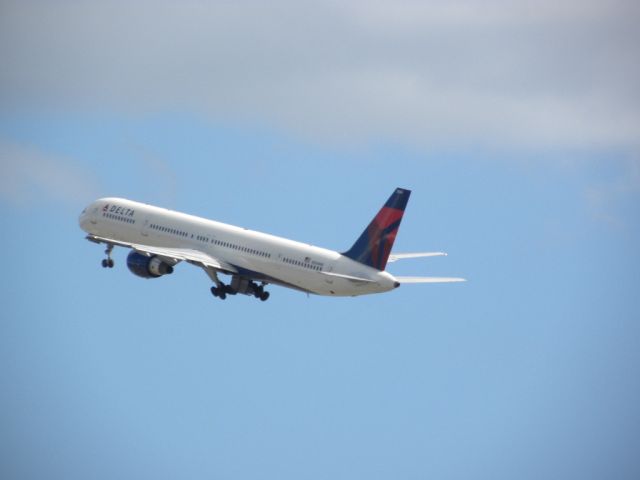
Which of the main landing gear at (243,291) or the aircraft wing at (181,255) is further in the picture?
the main landing gear at (243,291)

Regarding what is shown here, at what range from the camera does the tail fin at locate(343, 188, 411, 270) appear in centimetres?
8900

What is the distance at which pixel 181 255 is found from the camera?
9556 cm

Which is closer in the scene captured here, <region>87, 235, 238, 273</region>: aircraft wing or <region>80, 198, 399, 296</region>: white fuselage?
<region>80, 198, 399, 296</region>: white fuselage

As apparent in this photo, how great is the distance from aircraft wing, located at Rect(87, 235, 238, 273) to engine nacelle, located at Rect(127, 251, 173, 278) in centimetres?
61

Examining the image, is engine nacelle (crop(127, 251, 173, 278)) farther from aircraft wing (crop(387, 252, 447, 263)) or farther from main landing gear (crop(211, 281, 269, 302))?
aircraft wing (crop(387, 252, 447, 263))

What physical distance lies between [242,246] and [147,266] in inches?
268

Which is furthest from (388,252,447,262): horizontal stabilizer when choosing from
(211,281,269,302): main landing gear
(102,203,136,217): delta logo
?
(102,203,136,217): delta logo

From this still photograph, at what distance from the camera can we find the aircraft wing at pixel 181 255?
94894 mm

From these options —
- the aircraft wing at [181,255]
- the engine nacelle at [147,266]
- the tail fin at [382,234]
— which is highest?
the tail fin at [382,234]

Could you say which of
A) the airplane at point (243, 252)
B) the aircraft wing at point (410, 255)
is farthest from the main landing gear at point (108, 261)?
the aircraft wing at point (410, 255)

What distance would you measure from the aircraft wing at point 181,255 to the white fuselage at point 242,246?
0.42 m

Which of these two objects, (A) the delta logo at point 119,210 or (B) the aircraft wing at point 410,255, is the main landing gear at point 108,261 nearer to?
(A) the delta logo at point 119,210

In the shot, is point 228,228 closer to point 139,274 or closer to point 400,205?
point 139,274

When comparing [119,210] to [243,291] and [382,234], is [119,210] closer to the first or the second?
[243,291]
